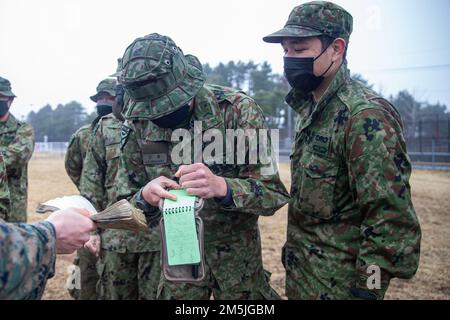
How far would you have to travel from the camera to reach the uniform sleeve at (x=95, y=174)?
358 cm

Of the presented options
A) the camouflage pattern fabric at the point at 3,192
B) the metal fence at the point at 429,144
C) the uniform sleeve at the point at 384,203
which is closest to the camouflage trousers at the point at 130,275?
the camouflage pattern fabric at the point at 3,192

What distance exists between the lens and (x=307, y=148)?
2.47 m

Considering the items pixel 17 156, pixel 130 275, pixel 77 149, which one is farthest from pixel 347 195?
pixel 17 156

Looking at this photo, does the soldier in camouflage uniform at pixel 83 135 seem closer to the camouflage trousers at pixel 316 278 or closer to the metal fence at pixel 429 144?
the camouflage trousers at pixel 316 278

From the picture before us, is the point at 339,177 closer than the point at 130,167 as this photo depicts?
Yes

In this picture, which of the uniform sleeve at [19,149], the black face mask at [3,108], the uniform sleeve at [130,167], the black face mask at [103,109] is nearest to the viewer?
the uniform sleeve at [130,167]

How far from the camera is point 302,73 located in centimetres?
249

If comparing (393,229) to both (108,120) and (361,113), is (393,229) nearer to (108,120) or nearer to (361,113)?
(361,113)

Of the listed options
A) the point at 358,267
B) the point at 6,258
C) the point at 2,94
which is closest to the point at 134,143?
the point at 6,258

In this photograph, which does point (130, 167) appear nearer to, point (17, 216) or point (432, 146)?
point (17, 216)

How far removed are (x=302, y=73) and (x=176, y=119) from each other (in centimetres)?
84

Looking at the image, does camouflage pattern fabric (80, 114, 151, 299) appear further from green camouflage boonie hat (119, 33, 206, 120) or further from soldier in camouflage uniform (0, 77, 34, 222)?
soldier in camouflage uniform (0, 77, 34, 222)

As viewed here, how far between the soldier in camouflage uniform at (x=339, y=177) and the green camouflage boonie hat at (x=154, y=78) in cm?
62

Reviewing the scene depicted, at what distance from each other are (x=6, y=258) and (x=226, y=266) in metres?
1.47
